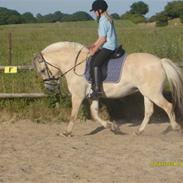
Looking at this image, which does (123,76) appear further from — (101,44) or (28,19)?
(28,19)

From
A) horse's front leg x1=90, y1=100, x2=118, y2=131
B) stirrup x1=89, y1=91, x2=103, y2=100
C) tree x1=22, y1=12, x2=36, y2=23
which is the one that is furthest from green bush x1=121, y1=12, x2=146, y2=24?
stirrup x1=89, y1=91, x2=103, y2=100

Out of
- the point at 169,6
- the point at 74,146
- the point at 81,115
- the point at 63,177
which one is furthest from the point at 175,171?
the point at 169,6

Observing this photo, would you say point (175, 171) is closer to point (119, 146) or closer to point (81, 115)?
point (119, 146)

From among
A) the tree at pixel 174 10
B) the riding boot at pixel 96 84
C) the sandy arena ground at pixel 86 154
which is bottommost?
the sandy arena ground at pixel 86 154

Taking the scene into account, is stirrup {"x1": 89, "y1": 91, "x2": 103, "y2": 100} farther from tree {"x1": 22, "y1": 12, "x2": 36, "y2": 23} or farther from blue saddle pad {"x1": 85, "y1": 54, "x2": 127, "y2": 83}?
tree {"x1": 22, "y1": 12, "x2": 36, "y2": 23}

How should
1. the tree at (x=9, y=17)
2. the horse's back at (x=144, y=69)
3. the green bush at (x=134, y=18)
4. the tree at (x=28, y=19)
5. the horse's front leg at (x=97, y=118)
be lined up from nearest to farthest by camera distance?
1. the horse's back at (x=144, y=69)
2. the horse's front leg at (x=97, y=118)
3. the tree at (x=9, y=17)
4. the green bush at (x=134, y=18)
5. the tree at (x=28, y=19)

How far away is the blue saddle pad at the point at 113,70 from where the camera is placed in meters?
8.80

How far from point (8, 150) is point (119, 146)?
1705 millimetres

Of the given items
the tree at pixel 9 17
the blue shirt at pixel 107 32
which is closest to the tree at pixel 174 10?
the tree at pixel 9 17

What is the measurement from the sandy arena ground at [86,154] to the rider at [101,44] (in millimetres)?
1024

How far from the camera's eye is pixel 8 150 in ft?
25.2

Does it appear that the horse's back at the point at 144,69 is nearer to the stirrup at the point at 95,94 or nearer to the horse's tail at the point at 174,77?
the horse's tail at the point at 174,77

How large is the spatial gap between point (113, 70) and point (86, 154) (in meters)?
1.94

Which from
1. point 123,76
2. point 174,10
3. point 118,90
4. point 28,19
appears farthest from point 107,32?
point 174,10
